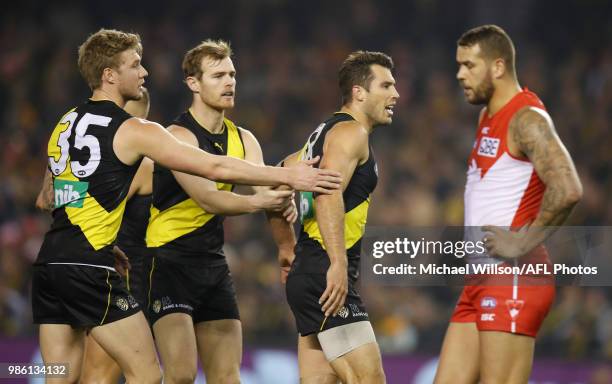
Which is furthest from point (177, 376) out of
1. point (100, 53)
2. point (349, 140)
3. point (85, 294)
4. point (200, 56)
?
point (200, 56)

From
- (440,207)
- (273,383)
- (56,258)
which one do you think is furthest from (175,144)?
(440,207)

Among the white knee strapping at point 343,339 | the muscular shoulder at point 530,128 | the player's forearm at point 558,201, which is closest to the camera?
the player's forearm at point 558,201

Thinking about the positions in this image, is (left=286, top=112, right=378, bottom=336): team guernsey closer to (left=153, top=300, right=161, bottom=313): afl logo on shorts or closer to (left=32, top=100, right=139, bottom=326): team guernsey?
(left=153, top=300, right=161, bottom=313): afl logo on shorts

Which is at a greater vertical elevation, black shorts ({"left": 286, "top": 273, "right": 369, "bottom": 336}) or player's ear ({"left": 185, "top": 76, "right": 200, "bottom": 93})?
player's ear ({"left": 185, "top": 76, "right": 200, "bottom": 93})

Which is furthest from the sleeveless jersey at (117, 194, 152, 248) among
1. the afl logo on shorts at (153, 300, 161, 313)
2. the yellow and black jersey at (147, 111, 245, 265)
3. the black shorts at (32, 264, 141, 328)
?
the black shorts at (32, 264, 141, 328)

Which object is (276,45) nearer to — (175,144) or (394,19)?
(394,19)

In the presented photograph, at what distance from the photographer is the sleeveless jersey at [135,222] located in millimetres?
7445

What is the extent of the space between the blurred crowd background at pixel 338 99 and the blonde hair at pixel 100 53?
5.55m

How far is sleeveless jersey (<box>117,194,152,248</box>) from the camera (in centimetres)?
745

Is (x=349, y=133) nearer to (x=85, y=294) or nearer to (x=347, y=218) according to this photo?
(x=347, y=218)

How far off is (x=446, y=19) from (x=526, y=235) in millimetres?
11733

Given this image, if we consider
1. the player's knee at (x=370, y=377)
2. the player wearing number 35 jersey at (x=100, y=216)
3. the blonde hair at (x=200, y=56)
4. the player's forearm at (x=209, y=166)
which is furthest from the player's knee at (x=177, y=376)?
the blonde hair at (x=200, y=56)

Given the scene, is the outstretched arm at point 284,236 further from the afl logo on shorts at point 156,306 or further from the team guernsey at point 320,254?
the afl logo on shorts at point 156,306

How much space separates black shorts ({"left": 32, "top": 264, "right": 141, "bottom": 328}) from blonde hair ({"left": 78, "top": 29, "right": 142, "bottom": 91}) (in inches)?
47.8
